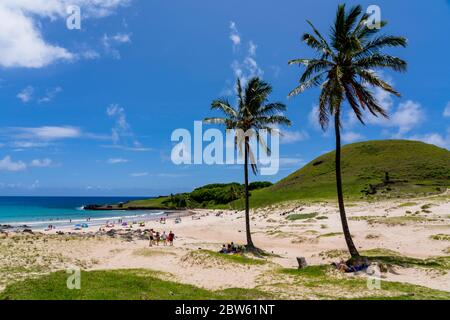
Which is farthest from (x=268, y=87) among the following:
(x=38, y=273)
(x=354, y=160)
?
(x=354, y=160)

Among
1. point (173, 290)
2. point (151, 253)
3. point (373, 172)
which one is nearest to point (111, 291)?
point (173, 290)

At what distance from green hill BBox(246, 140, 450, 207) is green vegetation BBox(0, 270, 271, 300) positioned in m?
73.7

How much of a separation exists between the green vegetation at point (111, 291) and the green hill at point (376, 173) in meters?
73.7

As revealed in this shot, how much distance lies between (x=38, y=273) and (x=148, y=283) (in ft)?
26.4

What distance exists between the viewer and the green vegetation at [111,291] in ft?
49.5

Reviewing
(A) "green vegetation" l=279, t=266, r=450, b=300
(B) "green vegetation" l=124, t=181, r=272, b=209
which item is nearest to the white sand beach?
(A) "green vegetation" l=279, t=266, r=450, b=300

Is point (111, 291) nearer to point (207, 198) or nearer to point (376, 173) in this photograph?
point (376, 173)

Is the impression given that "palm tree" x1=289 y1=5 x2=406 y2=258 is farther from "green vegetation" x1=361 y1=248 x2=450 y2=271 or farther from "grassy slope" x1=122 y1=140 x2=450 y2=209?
"grassy slope" x1=122 y1=140 x2=450 y2=209

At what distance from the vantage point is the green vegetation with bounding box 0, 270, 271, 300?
15.1m

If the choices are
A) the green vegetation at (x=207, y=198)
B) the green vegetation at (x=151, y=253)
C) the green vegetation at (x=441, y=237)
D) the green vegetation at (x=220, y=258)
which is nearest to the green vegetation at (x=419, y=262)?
the green vegetation at (x=441, y=237)

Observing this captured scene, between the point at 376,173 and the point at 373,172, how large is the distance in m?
1.63

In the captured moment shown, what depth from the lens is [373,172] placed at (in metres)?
120
